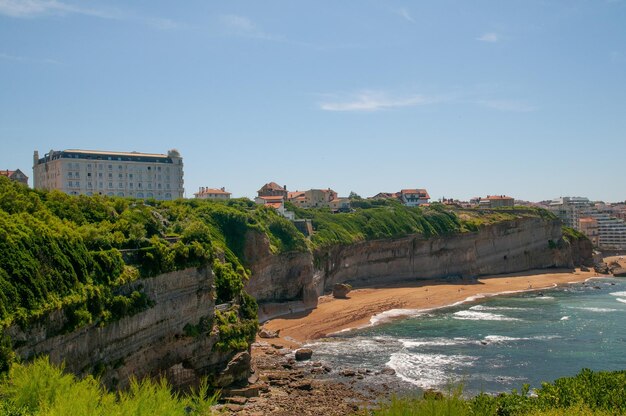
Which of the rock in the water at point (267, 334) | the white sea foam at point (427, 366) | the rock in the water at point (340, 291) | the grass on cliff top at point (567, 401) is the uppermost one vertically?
the grass on cliff top at point (567, 401)

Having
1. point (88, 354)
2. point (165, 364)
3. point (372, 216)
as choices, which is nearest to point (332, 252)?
point (372, 216)

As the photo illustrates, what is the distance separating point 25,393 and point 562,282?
321 ft

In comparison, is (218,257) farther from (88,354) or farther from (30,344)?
(30,344)

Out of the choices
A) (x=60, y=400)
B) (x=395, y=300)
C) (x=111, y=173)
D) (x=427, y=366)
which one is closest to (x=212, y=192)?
(x=111, y=173)

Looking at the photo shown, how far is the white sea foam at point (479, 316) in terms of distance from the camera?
235 feet

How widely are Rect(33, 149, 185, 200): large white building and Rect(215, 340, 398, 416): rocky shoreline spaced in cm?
5126

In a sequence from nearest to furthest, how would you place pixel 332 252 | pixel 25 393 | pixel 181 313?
pixel 25 393 < pixel 181 313 < pixel 332 252

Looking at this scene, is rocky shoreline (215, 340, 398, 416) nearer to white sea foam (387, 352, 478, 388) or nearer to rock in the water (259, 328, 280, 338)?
white sea foam (387, 352, 478, 388)

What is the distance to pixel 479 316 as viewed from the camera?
2894 inches

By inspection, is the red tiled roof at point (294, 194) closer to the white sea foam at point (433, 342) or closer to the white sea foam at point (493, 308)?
the white sea foam at point (493, 308)

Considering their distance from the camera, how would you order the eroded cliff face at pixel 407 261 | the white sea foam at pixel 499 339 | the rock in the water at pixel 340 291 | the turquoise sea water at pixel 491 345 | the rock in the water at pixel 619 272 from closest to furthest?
the turquoise sea water at pixel 491 345 < the white sea foam at pixel 499 339 < the eroded cliff face at pixel 407 261 < the rock in the water at pixel 340 291 < the rock in the water at pixel 619 272

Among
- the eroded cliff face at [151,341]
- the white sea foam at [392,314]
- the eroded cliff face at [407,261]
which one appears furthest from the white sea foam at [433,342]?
the eroded cliff face at [151,341]

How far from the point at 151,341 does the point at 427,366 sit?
77.9 feet

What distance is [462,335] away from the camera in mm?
63062
